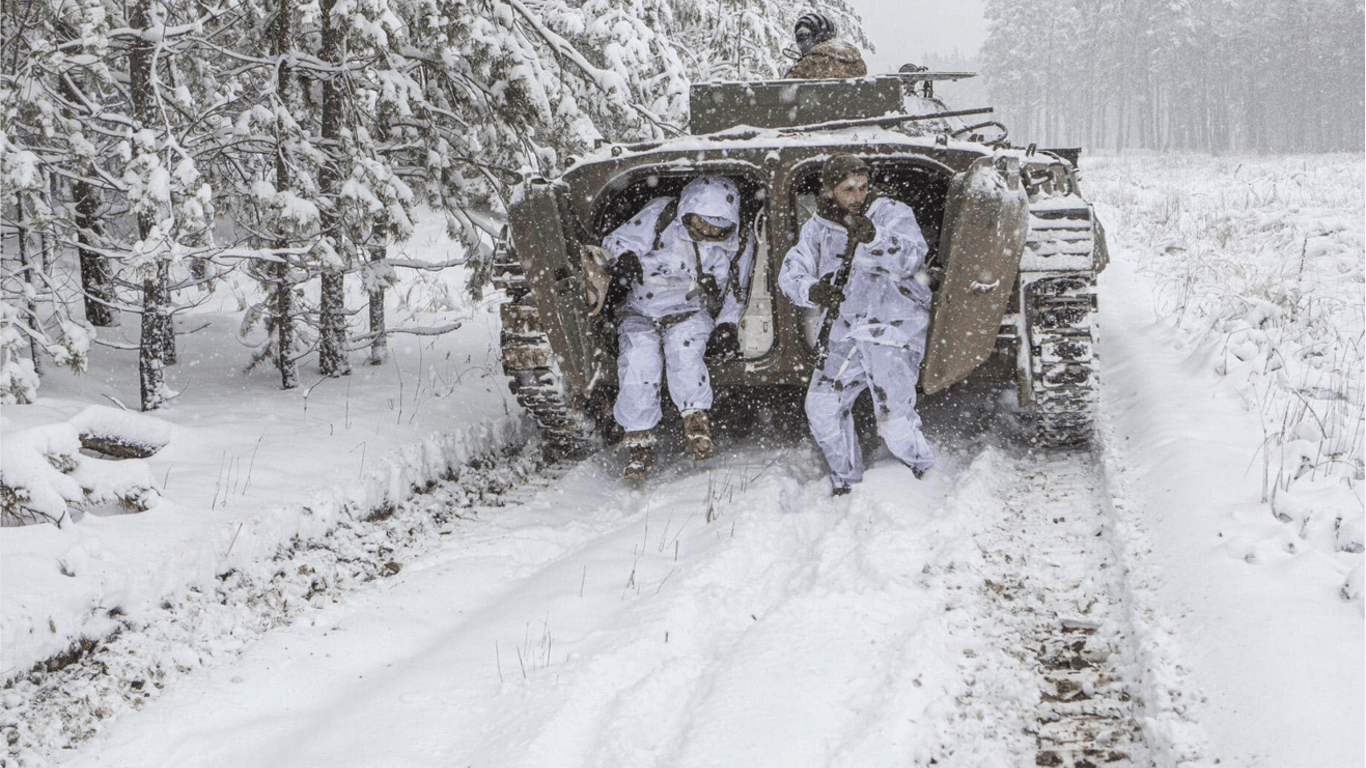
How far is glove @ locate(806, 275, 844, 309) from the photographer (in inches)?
176

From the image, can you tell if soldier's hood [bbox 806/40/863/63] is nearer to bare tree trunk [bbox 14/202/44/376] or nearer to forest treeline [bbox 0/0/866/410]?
forest treeline [bbox 0/0/866/410]

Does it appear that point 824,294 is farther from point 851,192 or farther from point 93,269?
point 93,269

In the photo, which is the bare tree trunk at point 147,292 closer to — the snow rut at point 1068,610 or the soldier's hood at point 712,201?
the soldier's hood at point 712,201

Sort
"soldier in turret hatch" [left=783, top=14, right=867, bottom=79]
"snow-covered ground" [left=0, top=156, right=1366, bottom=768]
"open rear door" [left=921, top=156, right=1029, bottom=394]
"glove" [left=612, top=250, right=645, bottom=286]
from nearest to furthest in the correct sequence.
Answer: "snow-covered ground" [left=0, top=156, right=1366, bottom=768] < "open rear door" [left=921, top=156, right=1029, bottom=394] < "glove" [left=612, top=250, right=645, bottom=286] < "soldier in turret hatch" [left=783, top=14, right=867, bottom=79]

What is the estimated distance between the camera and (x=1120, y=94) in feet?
213

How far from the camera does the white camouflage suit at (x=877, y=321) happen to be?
4516 mm

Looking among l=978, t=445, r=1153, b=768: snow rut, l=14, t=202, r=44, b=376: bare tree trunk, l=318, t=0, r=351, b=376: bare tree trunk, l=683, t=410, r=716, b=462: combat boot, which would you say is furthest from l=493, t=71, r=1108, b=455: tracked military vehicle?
l=14, t=202, r=44, b=376: bare tree trunk

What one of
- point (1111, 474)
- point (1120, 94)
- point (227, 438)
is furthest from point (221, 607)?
point (1120, 94)

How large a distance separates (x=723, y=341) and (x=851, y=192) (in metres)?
1.12

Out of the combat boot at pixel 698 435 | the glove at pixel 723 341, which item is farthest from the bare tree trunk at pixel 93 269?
the combat boot at pixel 698 435

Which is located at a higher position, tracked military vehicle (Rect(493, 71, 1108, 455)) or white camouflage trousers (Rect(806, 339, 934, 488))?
tracked military vehicle (Rect(493, 71, 1108, 455))

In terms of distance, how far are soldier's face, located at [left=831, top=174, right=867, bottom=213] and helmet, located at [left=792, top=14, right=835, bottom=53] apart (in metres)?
4.06

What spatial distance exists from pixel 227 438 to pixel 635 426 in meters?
2.08

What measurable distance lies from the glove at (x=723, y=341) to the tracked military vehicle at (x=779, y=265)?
0.04 metres
